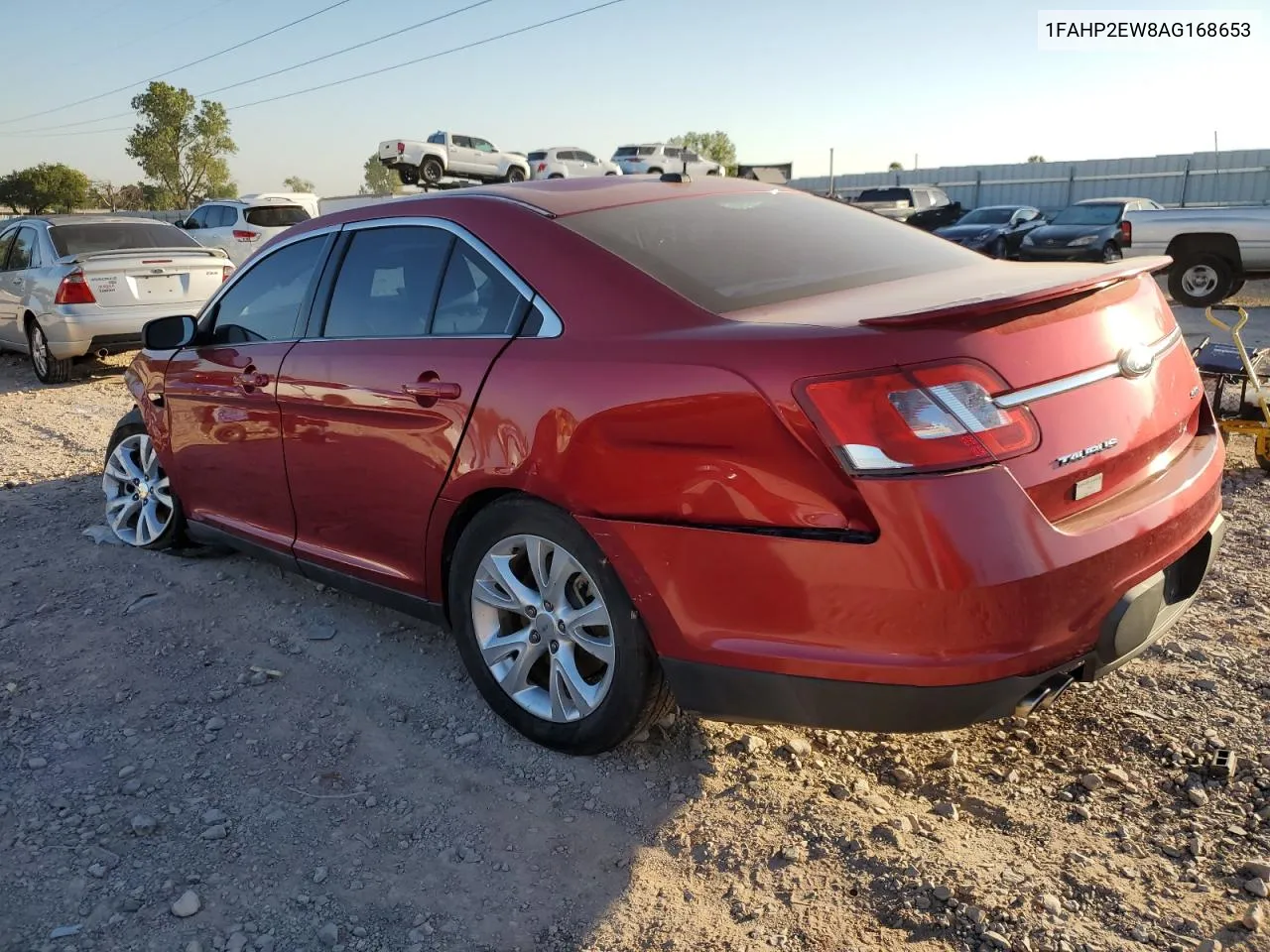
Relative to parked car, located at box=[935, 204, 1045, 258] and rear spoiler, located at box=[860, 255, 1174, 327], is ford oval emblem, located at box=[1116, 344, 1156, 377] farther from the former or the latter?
parked car, located at box=[935, 204, 1045, 258]

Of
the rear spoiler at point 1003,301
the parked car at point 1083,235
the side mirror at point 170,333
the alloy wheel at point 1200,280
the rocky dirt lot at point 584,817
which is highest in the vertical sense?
the rear spoiler at point 1003,301

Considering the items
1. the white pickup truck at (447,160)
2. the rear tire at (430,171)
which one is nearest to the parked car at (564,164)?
the white pickup truck at (447,160)

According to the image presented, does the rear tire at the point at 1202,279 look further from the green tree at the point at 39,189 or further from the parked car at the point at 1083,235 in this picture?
the green tree at the point at 39,189

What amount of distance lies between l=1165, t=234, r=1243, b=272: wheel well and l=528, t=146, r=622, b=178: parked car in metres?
19.2

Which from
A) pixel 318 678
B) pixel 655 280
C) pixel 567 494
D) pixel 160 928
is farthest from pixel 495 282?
pixel 160 928

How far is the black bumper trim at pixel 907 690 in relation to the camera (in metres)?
2.22

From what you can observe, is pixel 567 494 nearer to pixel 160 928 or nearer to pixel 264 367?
pixel 160 928

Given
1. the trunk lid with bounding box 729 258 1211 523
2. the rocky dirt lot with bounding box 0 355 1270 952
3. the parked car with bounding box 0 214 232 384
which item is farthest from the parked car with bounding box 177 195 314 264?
the trunk lid with bounding box 729 258 1211 523

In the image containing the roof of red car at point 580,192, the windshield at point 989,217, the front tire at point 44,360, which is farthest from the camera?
the windshield at point 989,217

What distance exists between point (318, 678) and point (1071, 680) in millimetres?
2535

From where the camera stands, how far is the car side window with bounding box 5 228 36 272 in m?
10.5

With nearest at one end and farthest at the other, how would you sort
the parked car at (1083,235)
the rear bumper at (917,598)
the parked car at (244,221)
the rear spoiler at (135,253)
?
the rear bumper at (917,598) < the rear spoiler at (135,253) < the parked car at (1083,235) < the parked car at (244,221)

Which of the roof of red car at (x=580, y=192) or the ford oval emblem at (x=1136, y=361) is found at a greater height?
the roof of red car at (x=580, y=192)

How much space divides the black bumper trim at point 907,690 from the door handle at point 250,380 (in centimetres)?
214
